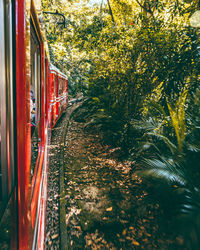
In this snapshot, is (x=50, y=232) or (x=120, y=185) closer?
(x=50, y=232)

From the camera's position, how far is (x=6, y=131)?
3.26 ft

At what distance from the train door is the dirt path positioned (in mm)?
2249

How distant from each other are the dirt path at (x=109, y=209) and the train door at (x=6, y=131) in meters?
2.25

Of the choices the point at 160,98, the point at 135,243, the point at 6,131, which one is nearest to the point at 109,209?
the point at 135,243

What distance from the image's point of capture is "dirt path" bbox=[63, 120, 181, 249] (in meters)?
3.09

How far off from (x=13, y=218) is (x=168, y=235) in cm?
297

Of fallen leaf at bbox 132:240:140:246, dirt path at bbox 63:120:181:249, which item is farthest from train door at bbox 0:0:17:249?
fallen leaf at bbox 132:240:140:246

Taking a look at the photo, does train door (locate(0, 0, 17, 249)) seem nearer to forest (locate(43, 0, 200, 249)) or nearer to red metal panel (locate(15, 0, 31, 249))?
red metal panel (locate(15, 0, 31, 249))

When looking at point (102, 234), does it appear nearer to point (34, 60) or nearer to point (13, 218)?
point (13, 218)

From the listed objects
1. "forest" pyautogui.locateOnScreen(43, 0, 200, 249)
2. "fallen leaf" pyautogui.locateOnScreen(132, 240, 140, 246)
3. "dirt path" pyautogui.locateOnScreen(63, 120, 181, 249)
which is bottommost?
"dirt path" pyautogui.locateOnScreen(63, 120, 181, 249)

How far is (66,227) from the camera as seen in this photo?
3.23 m

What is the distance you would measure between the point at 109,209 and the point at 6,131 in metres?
3.34

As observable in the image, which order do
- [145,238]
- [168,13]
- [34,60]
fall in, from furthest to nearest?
[168,13] < [145,238] < [34,60]

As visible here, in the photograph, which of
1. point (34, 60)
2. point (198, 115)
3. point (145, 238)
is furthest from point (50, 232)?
point (198, 115)
